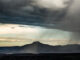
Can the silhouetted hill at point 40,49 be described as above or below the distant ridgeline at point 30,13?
below

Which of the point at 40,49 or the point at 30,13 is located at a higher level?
the point at 30,13

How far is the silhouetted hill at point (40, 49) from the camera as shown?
7.75 feet

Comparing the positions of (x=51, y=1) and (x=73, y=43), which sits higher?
(x=51, y=1)

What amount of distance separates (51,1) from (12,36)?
660mm

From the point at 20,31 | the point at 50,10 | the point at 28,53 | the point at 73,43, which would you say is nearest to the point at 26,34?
the point at 20,31

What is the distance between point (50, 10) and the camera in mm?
2566

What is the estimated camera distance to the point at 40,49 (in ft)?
8.02

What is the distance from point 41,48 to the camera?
2.45 metres

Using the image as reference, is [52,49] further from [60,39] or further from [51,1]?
[51,1]

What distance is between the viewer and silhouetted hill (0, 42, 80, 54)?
236 cm

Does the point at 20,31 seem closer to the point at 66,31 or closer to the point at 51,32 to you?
the point at 51,32

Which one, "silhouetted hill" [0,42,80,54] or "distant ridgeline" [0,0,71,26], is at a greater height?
"distant ridgeline" [0,0,71,26]

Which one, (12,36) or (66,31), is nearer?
(12,36)

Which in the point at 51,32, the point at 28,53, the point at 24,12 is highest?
the point at 24,12
